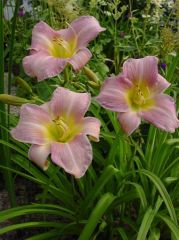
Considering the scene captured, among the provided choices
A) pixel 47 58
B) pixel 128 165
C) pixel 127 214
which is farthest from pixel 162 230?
pixel 47 58

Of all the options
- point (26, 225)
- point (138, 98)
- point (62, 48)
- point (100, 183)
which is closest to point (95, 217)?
point (100, 183)

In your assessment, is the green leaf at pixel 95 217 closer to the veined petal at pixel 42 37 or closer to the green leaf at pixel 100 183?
the green leaf at pixel 100 183

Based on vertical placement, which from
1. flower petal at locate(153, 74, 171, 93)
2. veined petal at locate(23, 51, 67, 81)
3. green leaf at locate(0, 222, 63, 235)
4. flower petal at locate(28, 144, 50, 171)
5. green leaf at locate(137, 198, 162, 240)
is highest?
veined petal at locate(23, 51, 67, 81)

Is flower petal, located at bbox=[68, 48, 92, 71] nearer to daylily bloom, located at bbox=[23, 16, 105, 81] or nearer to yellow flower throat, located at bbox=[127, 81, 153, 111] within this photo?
daylily bloom, located at bbox=[23, 16, 105, 81]

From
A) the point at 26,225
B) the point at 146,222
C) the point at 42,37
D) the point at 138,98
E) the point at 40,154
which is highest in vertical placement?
the point at 42,37

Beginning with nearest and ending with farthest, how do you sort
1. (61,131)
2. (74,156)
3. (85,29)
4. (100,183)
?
(74,156) → (61,131) → (85,29) → (100,183)

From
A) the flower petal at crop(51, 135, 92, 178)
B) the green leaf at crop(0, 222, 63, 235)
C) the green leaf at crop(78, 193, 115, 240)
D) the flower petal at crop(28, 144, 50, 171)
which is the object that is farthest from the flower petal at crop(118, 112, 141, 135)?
the green leaf at crop(0, 222, 63, 235)

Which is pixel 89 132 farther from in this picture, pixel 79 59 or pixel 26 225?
pixel 26 225

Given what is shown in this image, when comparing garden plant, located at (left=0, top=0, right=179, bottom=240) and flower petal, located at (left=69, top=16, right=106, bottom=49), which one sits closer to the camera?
garden plant, located at (left=0, top=0, right=179, bottom=240)
